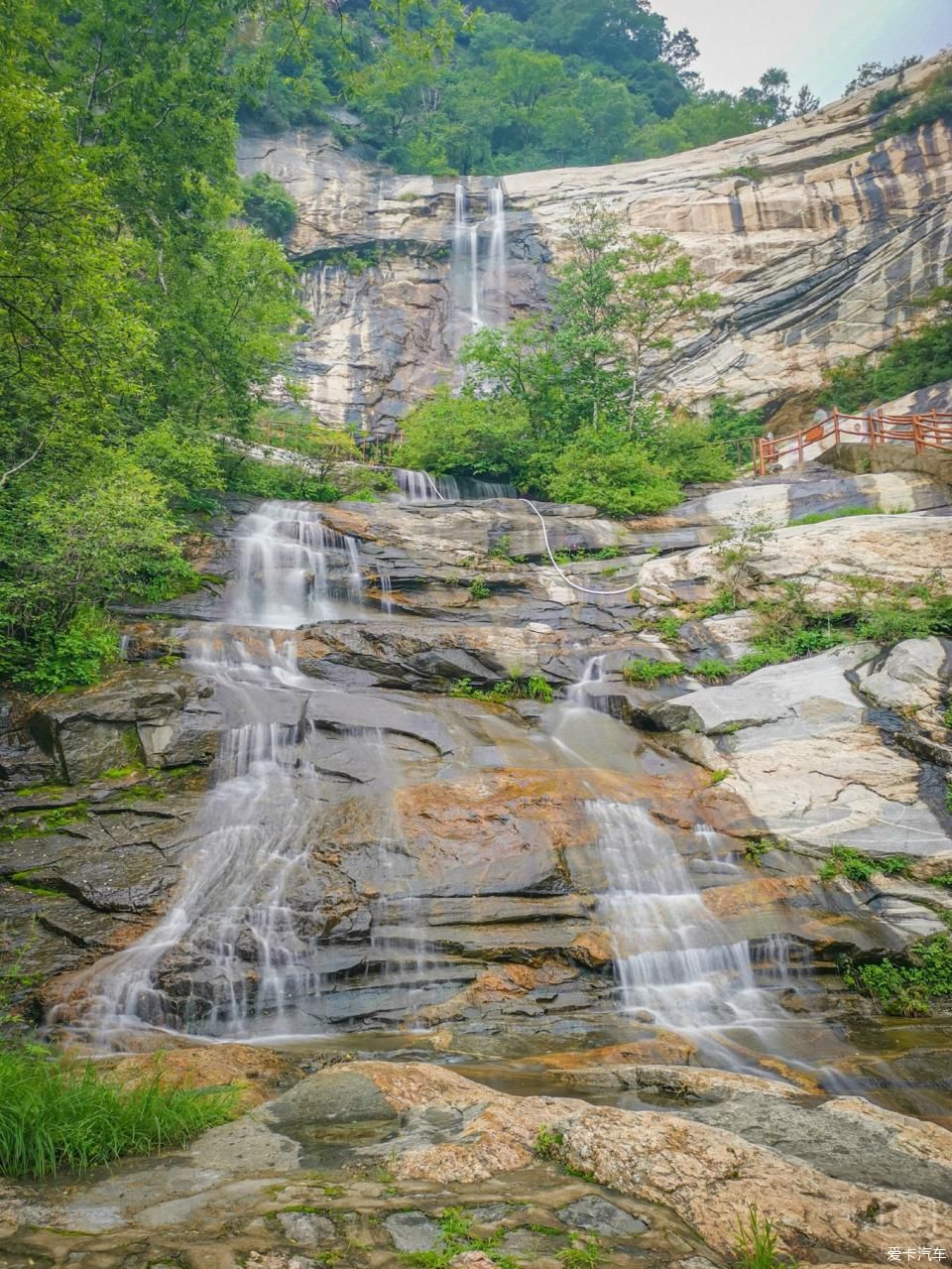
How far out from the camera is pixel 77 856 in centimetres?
738

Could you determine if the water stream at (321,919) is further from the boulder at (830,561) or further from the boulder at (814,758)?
the boulder at (830,561)

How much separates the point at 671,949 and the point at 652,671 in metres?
6.28

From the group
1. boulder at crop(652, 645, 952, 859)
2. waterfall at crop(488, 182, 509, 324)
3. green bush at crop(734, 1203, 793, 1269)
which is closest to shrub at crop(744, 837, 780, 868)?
boulder at crop(652, 645, 952, 859)

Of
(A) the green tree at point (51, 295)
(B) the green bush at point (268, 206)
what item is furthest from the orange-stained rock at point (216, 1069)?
(B) the green bush at point (268, 206)

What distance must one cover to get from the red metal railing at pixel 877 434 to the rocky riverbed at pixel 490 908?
14.2ft

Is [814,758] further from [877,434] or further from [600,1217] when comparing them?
[877,434]

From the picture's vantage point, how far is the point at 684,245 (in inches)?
1170

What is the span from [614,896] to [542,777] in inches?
75.7

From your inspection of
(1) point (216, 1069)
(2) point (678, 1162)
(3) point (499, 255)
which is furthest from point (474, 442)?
(2) point (678, 1162)

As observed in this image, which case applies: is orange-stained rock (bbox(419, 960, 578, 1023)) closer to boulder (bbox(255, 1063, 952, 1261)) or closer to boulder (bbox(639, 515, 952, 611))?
boulder (bbox(255, 1063, 952, 1261))

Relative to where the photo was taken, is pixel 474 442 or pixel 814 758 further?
pixel 474 442

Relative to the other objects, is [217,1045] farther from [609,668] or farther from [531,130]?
[531,130]

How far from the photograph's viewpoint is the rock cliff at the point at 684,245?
27.0 meters

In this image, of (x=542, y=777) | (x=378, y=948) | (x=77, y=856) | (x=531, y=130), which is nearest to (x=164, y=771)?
(x=77, y=856)
